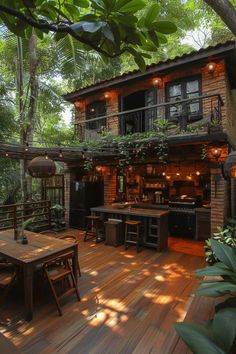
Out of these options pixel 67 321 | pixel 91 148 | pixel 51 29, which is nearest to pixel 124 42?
pixel 51 29

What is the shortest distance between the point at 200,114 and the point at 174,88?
1.33m

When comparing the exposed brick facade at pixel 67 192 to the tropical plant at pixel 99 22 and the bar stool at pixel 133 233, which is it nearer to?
the bar stool at pixel 133 233

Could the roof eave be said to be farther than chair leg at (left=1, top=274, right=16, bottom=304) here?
Yes

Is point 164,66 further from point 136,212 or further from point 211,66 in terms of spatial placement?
point 136,212

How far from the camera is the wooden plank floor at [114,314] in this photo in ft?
8.75

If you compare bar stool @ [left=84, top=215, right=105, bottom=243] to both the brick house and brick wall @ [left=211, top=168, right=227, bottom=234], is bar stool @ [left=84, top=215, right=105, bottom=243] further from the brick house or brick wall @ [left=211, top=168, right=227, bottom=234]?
brick wall @ [left=211, top=168, right=227, bottom=234]

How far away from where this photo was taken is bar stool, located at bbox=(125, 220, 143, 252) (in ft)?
20.1

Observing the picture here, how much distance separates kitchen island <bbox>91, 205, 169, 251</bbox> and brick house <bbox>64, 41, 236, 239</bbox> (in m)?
1.36

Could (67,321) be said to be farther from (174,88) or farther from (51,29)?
→ (174,88)

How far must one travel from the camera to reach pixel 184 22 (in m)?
10.1

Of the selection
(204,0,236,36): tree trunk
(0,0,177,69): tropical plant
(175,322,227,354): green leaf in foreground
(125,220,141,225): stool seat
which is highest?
(204,0,236,36): tree trunk

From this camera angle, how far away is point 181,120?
6.37 m

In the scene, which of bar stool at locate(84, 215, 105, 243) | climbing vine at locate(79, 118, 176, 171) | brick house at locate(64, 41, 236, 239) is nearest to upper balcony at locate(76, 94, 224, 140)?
brick house at locate(64, 41, 236, 239)

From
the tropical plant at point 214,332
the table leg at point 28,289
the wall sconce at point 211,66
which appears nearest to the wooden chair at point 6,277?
the table leg at point 28,289
